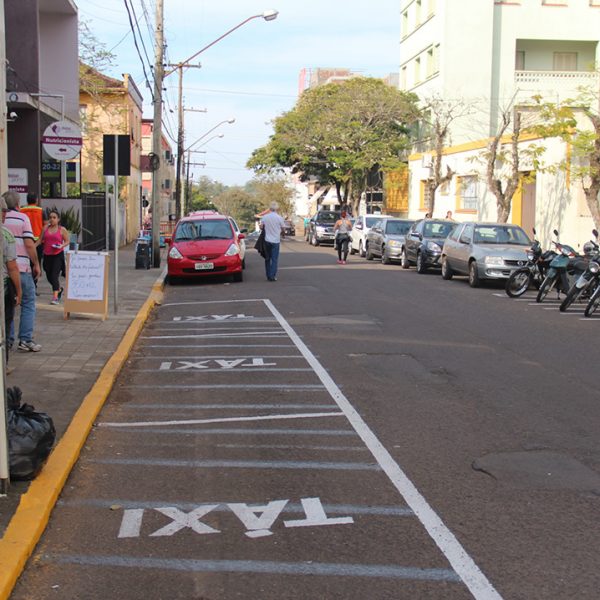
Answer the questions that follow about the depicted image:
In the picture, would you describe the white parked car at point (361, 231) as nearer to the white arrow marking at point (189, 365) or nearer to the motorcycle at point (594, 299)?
the motorcycle at point (594, 299)

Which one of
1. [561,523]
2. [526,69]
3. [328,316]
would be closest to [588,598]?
[561,523]

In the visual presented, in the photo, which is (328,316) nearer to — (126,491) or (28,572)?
(126,491)

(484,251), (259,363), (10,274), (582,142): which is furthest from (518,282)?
(10,274)

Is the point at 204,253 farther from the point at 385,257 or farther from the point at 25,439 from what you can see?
the point at 25,439

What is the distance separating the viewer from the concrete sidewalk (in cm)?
755

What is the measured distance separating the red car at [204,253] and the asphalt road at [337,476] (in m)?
8.67

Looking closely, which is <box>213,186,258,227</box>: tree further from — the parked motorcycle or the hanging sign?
the parked motorcycle

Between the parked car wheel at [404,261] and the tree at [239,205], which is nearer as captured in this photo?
the parked car wheel at [404,261]

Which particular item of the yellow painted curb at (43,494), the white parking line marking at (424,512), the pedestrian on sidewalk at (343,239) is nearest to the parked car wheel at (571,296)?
the white parking line marking at (424,512)

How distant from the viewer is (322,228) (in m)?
44.7

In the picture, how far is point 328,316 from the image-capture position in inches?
564

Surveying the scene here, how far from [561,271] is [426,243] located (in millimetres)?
7892

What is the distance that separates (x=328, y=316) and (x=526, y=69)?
37678 millimetres

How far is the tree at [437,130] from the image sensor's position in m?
40.1
